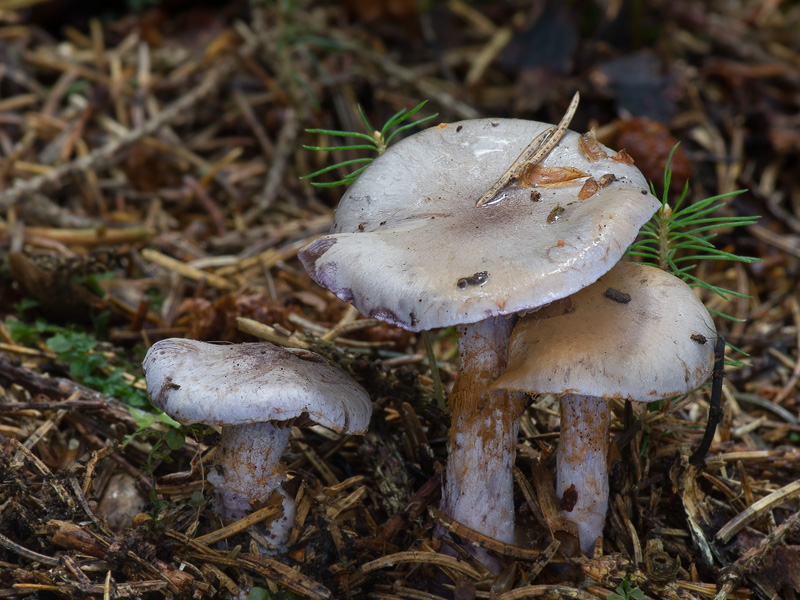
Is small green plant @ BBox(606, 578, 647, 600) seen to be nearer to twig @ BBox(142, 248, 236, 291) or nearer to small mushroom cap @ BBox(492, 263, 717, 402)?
small mushroom cap @ BBox(492, 263, 717, 402)

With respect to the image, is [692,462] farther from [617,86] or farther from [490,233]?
[617,86]

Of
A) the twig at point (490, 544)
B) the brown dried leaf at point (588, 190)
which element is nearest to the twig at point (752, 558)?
the twig at point (490, 544)

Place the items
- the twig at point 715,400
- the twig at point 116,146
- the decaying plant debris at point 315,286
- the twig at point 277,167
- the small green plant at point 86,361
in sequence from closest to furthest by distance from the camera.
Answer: the twig at point 715,400
the decaying plant debris at point 315,286
the small green plant at point 86,361
the twig at point 116,146
the twig at point 277,167

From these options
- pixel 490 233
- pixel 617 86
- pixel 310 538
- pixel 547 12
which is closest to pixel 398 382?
pixel 310 538

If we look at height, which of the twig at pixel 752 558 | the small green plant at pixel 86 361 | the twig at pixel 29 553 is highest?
the twig at pixel 29 553

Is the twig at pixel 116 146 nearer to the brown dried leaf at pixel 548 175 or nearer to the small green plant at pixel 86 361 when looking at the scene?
the small green plant at pixel 86 361

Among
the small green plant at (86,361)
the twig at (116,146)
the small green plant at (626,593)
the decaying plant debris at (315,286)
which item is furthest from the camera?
the twig at (116,146)
